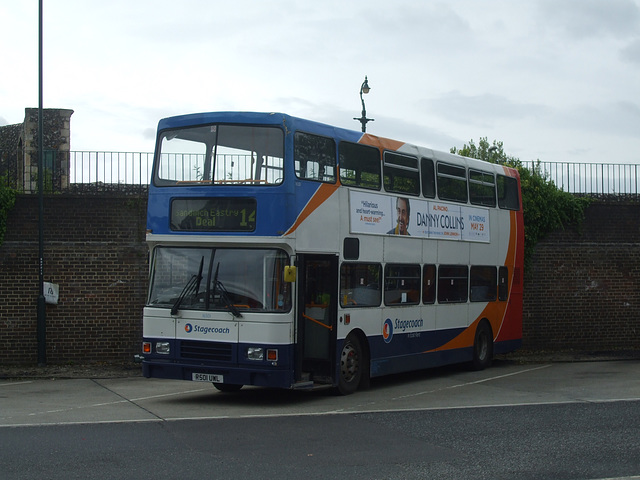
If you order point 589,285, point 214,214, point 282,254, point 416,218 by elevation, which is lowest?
point 589,285

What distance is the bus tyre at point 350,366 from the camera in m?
13.5

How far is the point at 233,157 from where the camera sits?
1259 centimetres

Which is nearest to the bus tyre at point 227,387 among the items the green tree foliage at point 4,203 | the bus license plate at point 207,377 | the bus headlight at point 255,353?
the bus license plate at point 207,377

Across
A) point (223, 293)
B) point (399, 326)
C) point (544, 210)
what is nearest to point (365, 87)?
point (544, 210)

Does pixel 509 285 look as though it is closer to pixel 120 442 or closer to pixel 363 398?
pixel 363 398

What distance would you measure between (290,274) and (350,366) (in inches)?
95.9

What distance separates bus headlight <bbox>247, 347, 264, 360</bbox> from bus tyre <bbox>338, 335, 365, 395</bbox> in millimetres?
1643

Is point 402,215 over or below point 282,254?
over

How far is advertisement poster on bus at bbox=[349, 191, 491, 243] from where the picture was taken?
14.0 m

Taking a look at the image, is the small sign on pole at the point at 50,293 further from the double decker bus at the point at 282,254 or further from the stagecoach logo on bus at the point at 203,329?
the stagecoach logo on bus at the point at 203,329

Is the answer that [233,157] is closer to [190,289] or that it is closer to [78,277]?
[190,289]

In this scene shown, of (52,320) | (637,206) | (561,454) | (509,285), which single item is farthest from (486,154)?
(561,454)

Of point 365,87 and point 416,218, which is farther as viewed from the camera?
point 365,87

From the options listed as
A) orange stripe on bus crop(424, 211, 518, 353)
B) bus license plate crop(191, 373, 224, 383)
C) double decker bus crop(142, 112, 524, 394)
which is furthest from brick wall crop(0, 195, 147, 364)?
orange stripe on bus crop(424, 211, 518, 353)
